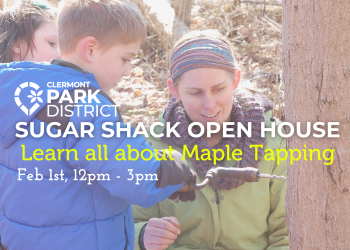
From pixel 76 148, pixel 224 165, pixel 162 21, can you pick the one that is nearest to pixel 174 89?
pixel 224 165

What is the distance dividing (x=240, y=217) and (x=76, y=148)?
1.06 meters

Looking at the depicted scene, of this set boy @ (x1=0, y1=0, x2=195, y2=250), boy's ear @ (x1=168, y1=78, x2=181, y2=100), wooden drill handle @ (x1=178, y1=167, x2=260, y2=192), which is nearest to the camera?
boy @ (x1=0, y1=0, x2=195, y2=250)

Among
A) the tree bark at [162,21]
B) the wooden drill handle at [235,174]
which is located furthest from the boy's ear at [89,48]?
the tree bark at [162,21]

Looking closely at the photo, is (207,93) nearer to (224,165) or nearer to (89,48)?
(224,165)

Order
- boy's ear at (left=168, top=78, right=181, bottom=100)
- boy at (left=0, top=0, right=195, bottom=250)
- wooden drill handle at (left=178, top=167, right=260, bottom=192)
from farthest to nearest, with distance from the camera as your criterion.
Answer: boy's ear at (left=168, top=78, right=181, bottom=100) → wooden drill handle at (left=178, top=167, right=260, bottom=192) → boy at (left=0, top=0, right=195, bottom=250)

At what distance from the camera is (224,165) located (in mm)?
2137

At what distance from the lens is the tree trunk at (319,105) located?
1317 millimetres

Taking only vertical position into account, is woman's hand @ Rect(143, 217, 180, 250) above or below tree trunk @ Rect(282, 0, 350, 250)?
below

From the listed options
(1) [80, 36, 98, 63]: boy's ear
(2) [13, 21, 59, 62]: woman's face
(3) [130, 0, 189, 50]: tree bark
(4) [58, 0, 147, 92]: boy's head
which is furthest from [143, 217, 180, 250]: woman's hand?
(3) [130, 0, 189, 50]: tree bark

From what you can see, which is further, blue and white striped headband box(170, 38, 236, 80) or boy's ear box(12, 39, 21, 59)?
boy's ear box(12, 39, 21, 59)

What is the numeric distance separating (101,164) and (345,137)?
896mm

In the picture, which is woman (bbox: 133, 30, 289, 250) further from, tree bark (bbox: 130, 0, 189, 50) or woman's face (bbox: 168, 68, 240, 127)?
tree bark (bbox: 130, 0, 189, 50)

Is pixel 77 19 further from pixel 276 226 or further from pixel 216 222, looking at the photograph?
pixel 276 226

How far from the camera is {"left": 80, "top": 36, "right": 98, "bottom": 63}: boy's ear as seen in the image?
67.3 inches
